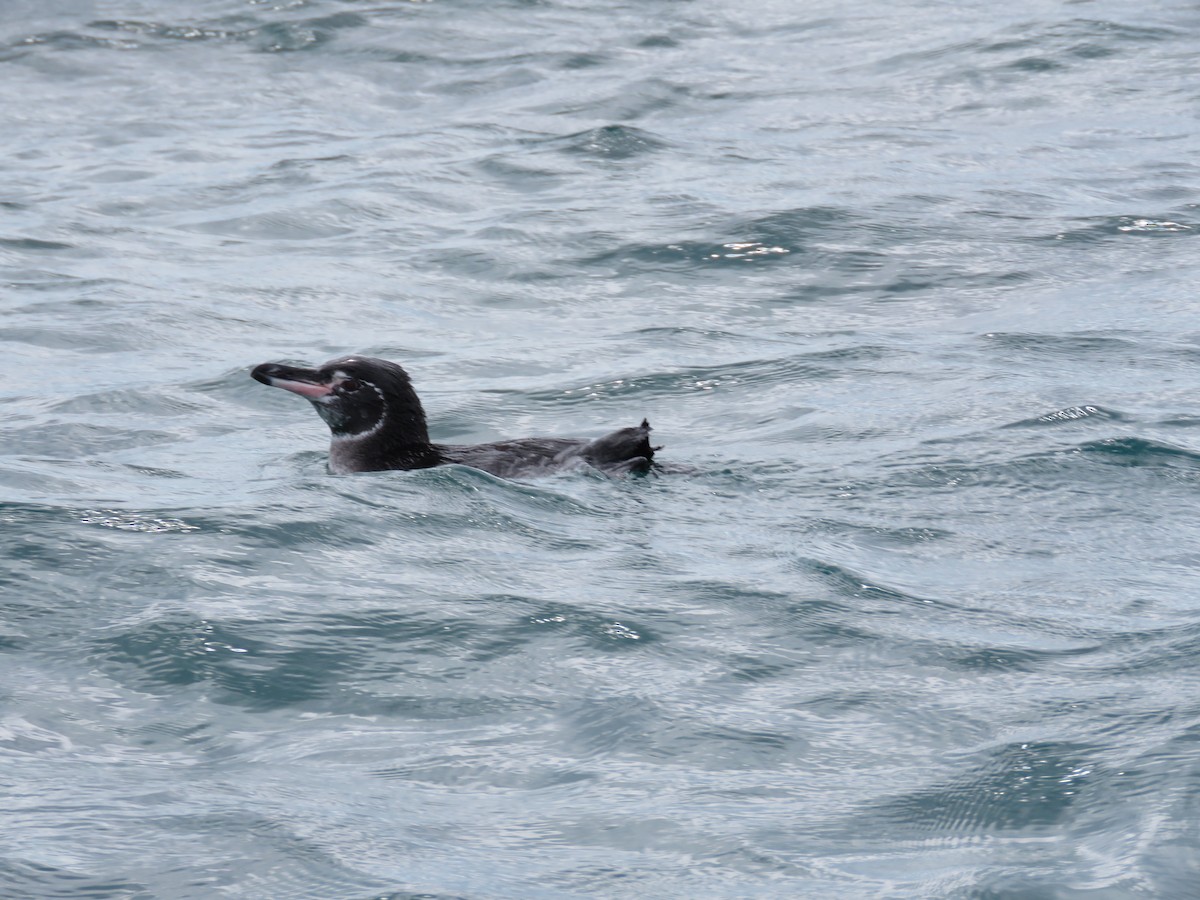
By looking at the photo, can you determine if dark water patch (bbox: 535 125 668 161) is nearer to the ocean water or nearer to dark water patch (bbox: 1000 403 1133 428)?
the ocean water

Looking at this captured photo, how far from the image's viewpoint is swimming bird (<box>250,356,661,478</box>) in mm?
8453

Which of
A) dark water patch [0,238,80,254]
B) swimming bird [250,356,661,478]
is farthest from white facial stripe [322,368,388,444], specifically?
dark water patch [0,238,80,254]

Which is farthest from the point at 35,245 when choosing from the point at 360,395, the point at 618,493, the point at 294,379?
the point at 618,493

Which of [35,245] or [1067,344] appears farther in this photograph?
[35,245]

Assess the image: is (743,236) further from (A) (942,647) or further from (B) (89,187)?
(A) (942,647)

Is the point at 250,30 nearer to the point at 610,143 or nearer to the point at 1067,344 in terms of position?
the point at 610,143

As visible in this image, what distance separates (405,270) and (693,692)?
8.72m

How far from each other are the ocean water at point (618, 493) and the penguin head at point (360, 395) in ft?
1.33

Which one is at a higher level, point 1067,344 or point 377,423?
point 377,423

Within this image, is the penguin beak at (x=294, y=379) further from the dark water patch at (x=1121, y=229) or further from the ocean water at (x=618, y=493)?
the dark water patch at (x=1121, y=229)

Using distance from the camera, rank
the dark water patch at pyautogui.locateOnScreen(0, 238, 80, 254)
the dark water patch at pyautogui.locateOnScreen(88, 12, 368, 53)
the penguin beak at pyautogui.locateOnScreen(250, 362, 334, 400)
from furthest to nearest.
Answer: the dark water patch at pyautogui.locateOnScreen(88, 12, 368, 53)
the dark water patch at pyautogui.locateOnScreen(0, 238, 80, 254)
the penguin beak at pyautogui.locateOnScreen(250, 362, 334, 400)

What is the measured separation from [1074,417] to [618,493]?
2.74 m

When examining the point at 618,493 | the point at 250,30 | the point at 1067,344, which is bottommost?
the point at 1067,344

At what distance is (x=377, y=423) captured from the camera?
8.94 meters
